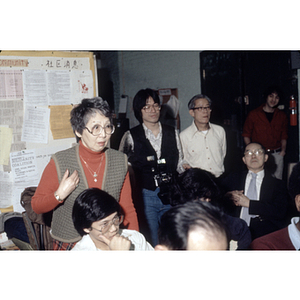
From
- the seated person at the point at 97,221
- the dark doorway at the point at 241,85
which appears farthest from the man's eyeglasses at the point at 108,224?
the dark doorway at the point at 241,85

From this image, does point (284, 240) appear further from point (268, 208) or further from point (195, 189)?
point (268, 208)

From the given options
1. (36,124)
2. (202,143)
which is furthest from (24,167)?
(202,143)

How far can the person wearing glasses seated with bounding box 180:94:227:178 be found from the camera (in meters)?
2.32

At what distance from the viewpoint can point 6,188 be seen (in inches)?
74.4

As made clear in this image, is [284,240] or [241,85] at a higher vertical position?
[241,85]

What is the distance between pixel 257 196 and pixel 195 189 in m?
0.61

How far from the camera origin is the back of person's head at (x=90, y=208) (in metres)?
1.32

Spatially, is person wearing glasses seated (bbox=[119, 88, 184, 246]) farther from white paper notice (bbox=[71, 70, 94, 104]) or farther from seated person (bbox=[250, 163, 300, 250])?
seated person (bbox=[250, 163, 300, 250])

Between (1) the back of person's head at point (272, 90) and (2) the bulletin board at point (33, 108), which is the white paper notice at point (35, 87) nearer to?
(2) the bulletin board at point (33, 108)

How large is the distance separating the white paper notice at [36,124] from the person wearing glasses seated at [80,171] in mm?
542

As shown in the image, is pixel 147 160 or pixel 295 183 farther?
pixel 147 160

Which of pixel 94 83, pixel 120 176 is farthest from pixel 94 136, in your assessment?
pixel 94 83

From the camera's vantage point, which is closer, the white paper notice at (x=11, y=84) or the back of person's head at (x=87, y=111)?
the back of person's head at (x=87, y=111)
